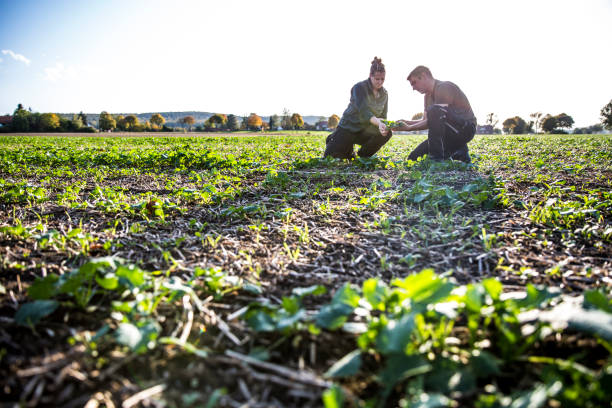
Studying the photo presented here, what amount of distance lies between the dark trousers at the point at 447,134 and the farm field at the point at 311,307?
315cm

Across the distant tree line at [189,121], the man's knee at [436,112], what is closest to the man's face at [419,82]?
the man's knee at [436,112]

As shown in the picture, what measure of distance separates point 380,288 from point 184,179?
4.64 metres

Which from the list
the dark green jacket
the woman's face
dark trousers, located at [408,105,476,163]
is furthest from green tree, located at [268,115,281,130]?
dark trousers, located at [408,105,476,163]

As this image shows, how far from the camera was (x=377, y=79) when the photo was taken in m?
5.98

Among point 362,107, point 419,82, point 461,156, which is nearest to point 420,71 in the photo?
point 419,82

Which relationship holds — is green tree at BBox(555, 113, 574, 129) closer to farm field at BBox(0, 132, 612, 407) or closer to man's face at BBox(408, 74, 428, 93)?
man's face at BBox(408, 74, 428, 93)

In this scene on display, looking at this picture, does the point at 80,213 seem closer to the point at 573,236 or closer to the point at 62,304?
the point at 62,304

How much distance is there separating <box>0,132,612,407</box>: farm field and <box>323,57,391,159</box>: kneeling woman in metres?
3.46

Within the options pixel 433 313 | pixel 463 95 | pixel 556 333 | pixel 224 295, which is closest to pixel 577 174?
pixel 463 95

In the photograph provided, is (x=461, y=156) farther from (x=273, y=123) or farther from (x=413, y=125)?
(x=273, y=123)

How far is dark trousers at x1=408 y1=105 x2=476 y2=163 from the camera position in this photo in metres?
5.89

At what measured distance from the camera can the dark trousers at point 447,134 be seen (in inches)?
232

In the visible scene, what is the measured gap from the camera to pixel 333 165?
6.33 metres

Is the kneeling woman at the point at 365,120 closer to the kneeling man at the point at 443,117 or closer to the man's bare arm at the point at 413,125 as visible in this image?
the man's bare arm at the point at 413,125
